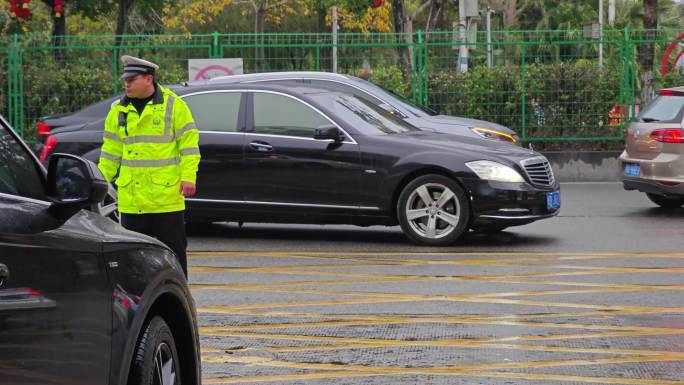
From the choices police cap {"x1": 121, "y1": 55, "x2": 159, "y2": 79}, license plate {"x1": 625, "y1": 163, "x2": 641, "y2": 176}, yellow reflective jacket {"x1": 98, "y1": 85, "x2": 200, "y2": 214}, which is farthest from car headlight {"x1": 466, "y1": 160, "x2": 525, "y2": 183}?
police cap {"x1": 121, "y1": 55, "x2": 159, "y2": 79}

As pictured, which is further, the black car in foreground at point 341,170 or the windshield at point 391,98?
the windshield at point 391,98

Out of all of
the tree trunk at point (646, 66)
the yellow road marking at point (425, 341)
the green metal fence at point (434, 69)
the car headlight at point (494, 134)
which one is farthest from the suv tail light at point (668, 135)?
the yellow road marking at point (425, 341)

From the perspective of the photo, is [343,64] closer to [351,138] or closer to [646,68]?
[646,68]

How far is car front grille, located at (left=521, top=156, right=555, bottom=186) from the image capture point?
13117 millimetres

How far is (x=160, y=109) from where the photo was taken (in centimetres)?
882

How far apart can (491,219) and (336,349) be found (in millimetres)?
5154

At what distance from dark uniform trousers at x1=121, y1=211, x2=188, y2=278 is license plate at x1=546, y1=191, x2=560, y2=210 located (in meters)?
5.16

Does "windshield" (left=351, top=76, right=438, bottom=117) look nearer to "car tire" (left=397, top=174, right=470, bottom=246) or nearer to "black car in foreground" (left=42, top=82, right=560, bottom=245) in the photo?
"black car in foreground" (left=42, top=82, right=560, bottom=245)

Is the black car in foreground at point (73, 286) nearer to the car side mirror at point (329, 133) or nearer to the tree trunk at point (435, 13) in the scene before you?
the car side mirror at point (329, 133)

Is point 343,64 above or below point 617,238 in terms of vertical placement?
above

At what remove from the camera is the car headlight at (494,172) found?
42.4ft

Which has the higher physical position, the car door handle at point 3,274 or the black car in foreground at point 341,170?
the car door handle at point 3,274

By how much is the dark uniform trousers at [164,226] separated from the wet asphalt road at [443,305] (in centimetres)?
56

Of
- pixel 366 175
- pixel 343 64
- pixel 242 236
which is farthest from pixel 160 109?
pixel 343 64
